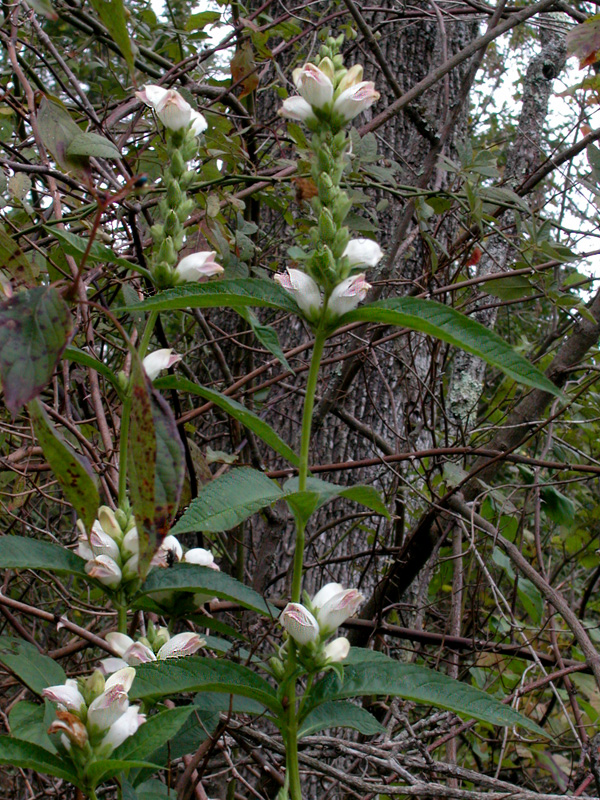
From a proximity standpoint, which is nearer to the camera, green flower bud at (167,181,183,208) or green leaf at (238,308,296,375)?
green leaf at (238,308,296,375)

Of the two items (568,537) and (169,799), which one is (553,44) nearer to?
(568,537)

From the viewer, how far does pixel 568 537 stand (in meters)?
2.88

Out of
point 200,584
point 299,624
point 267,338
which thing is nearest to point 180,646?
point 200,584

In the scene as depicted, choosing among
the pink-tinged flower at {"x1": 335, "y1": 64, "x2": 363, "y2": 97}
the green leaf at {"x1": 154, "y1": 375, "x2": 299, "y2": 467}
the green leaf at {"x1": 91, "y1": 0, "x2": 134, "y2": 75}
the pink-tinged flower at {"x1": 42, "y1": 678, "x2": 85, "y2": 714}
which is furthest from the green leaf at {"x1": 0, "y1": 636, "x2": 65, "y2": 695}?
the pink-tinged flower at {"x1": 335, "y1": 64, "x2": 363, "y2": 97}

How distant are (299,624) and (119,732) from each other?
0.76ft

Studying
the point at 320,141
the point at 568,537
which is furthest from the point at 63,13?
the point at 568,537

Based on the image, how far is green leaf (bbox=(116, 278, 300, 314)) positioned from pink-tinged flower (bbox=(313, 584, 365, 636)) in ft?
1.24

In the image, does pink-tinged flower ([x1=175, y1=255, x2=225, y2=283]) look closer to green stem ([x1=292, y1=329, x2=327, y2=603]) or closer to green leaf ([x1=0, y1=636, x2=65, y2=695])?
green stem ([x1=292, y1=329, x2=327, y2=603])

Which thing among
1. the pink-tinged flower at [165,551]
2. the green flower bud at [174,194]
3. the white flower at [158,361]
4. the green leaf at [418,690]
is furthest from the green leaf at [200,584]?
the green flower bud at [174,194]

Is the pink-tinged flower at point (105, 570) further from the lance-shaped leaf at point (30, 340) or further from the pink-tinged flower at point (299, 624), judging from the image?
the lance-shaped leaf at point (30, 340)

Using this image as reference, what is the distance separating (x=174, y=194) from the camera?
101cm

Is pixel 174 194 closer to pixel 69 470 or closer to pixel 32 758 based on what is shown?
pixel 69 470

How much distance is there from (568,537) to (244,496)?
240 cm

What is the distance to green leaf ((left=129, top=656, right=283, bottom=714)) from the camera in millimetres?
806
